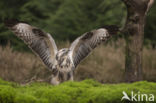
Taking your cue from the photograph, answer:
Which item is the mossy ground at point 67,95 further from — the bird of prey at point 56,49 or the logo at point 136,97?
the bird of prey at point 56,49

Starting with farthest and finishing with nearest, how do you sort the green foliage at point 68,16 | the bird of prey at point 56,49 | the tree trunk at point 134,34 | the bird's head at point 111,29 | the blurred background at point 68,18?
the green foliage at point 68,16 < the blurred background at point 68,18 < the bird's head at point 111,29 < the tree trunk at point 134,34 < the bird of prey at point 56,49

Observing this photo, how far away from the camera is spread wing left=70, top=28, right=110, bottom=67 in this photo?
527 centimetres

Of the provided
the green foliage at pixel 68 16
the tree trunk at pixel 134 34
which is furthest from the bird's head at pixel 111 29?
the green foliage at pixel 68 16

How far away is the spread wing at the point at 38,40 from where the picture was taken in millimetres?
5250

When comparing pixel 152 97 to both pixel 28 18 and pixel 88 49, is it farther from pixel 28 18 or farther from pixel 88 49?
pixel 28 18

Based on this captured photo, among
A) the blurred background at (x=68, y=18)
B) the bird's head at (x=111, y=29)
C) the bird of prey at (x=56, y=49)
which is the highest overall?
the blurred background at (x=68, y=18)

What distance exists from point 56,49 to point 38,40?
0.39 m

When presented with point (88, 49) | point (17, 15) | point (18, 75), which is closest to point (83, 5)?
point (17, 15)

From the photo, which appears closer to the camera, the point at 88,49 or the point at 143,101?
the point at 143,101

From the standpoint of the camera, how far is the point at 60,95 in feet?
9.16

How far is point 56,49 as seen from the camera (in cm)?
524

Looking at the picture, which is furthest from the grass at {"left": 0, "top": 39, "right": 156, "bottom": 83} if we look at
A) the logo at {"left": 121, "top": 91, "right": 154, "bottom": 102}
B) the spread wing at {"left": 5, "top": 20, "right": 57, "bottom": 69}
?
the logo at {"left": 121, "top": 91, "right": 154, "bottom": 102}

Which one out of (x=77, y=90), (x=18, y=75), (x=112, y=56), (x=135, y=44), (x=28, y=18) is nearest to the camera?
(x=77, y=90)

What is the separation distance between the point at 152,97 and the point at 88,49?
2.71 metres
